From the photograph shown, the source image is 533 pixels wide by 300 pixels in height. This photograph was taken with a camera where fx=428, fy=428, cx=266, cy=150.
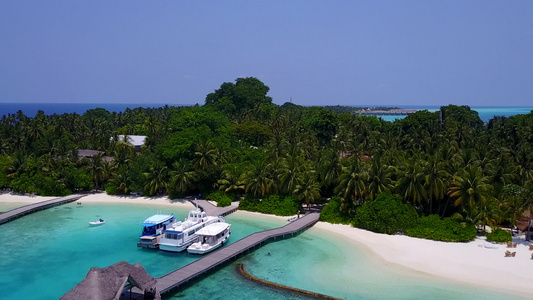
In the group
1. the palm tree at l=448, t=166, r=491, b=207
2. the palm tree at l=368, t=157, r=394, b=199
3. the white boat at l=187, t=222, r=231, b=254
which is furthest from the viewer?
the palm tree at l=368, t=157, r=394, b=199

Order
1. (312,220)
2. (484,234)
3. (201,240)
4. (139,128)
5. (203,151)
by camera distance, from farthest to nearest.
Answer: (139,128) → (203,151) → (312,220) → (484,234) → (201,240)

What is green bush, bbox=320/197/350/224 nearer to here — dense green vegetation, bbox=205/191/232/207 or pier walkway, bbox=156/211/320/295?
pier walkway, bbox=156/211/320/295

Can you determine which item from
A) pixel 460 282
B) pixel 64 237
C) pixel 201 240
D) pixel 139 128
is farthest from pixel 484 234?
pixel 139 128

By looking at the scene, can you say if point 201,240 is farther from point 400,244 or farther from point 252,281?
point 400,244

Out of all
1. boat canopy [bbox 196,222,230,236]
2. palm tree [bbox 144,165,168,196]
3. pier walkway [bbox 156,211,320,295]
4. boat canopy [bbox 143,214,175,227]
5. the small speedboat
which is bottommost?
the small speedboat

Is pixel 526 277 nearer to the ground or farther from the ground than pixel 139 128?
nearer to the ground

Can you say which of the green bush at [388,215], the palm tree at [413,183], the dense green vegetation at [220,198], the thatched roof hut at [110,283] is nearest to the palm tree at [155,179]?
the dense green vegetation at [220,198]

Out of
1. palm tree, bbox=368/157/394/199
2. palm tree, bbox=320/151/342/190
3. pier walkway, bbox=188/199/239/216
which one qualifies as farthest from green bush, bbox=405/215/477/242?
pier walkway, bbox=188/199/239/216
